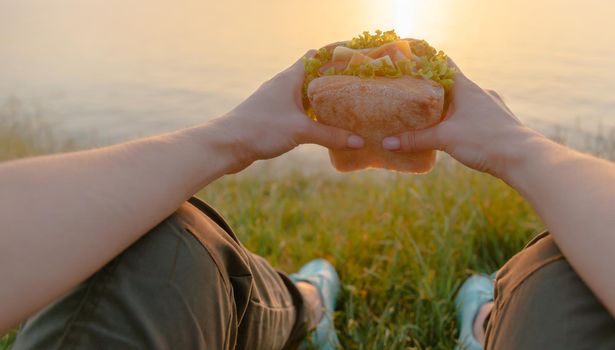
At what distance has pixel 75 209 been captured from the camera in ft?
4.55

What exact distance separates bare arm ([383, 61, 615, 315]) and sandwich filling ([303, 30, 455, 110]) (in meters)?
0.13

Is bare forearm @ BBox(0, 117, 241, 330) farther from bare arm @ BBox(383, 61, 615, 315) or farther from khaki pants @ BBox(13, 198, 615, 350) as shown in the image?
bare arm @ BBox(383, 61, 615, 315)

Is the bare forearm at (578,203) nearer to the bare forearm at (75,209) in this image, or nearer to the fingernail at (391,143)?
the fingernail at (391,143)

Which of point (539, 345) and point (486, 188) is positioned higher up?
point (539, 345)

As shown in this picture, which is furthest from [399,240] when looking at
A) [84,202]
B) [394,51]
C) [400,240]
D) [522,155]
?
[84,202]

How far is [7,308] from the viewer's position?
1.24 m

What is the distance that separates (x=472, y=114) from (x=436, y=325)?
44.7 inches

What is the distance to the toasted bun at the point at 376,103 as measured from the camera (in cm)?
236

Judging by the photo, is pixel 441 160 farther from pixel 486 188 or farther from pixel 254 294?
pixel 254 294

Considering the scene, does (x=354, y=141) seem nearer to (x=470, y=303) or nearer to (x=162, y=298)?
(x=470, y=303)

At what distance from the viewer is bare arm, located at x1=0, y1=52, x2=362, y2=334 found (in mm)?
1270

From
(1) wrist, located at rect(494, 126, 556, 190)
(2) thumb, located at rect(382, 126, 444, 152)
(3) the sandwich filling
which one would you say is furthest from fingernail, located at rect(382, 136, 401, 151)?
(1) wrist, located at rect(494, 126, 556, 190)

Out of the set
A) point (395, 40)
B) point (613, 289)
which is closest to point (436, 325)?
point (395, 40)

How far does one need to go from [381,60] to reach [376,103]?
0.59 feet
